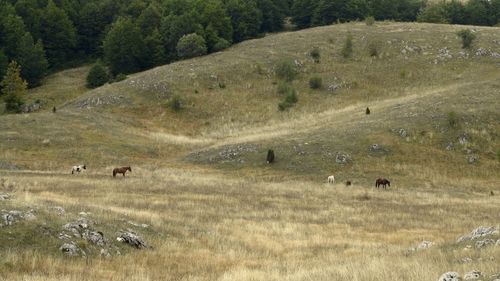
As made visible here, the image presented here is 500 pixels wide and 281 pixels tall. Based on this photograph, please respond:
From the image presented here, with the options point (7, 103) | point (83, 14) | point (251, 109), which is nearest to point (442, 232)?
point (251, 109)

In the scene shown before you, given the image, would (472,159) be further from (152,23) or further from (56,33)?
(56,33)

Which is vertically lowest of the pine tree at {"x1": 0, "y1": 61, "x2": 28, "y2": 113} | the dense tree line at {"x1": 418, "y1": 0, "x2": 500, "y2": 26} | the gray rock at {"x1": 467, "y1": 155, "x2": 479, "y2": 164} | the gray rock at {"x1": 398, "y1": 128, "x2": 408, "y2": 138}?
the gray rock at {"x1": 467, "y1": 155, "x2": 479, "y2": 164}

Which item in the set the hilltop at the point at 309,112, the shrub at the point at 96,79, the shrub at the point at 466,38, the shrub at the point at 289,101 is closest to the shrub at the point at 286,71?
the hilltop at the point at 309,112

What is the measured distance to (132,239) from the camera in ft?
60.8

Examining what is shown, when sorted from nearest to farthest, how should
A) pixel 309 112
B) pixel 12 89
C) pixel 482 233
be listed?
pixel 482 233, pixel 309 112, pixel 12 89

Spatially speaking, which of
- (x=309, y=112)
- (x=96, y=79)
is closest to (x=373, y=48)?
(x=309, y=112)

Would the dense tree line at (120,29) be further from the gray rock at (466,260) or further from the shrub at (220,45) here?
the gray rock at (466,260)

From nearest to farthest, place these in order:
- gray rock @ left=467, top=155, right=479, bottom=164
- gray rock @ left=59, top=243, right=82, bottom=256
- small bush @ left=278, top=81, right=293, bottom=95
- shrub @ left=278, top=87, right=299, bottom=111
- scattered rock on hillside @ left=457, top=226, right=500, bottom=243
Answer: gray rock @ left=59, top=243, right=82, bottom=256 < scattered rock on hillside @ left=457, top=226, right=500, bottom=243 < gray rock @ left=467, top=155, right=479, bottom=164 < shrub @ left=278, top=87, right=299, bottom=111 < small bush @ left=278, top=81, right=293, bottom=95

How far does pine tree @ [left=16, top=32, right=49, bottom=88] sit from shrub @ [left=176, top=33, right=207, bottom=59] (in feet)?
91.2

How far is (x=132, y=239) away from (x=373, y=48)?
81647 mm

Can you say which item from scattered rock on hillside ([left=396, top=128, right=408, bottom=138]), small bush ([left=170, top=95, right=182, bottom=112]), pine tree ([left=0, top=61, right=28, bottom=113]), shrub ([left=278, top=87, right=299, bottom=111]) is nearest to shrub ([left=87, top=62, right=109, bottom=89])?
pine tree ([left=0, top=61, right=28, bottom=113])

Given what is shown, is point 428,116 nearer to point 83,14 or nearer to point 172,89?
point 172,89

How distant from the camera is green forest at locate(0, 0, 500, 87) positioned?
104 m

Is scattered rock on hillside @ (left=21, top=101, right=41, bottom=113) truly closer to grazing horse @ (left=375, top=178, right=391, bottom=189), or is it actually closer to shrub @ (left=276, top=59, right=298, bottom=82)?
shrub @ (left=276, top=59, right=298, bottom=82)
